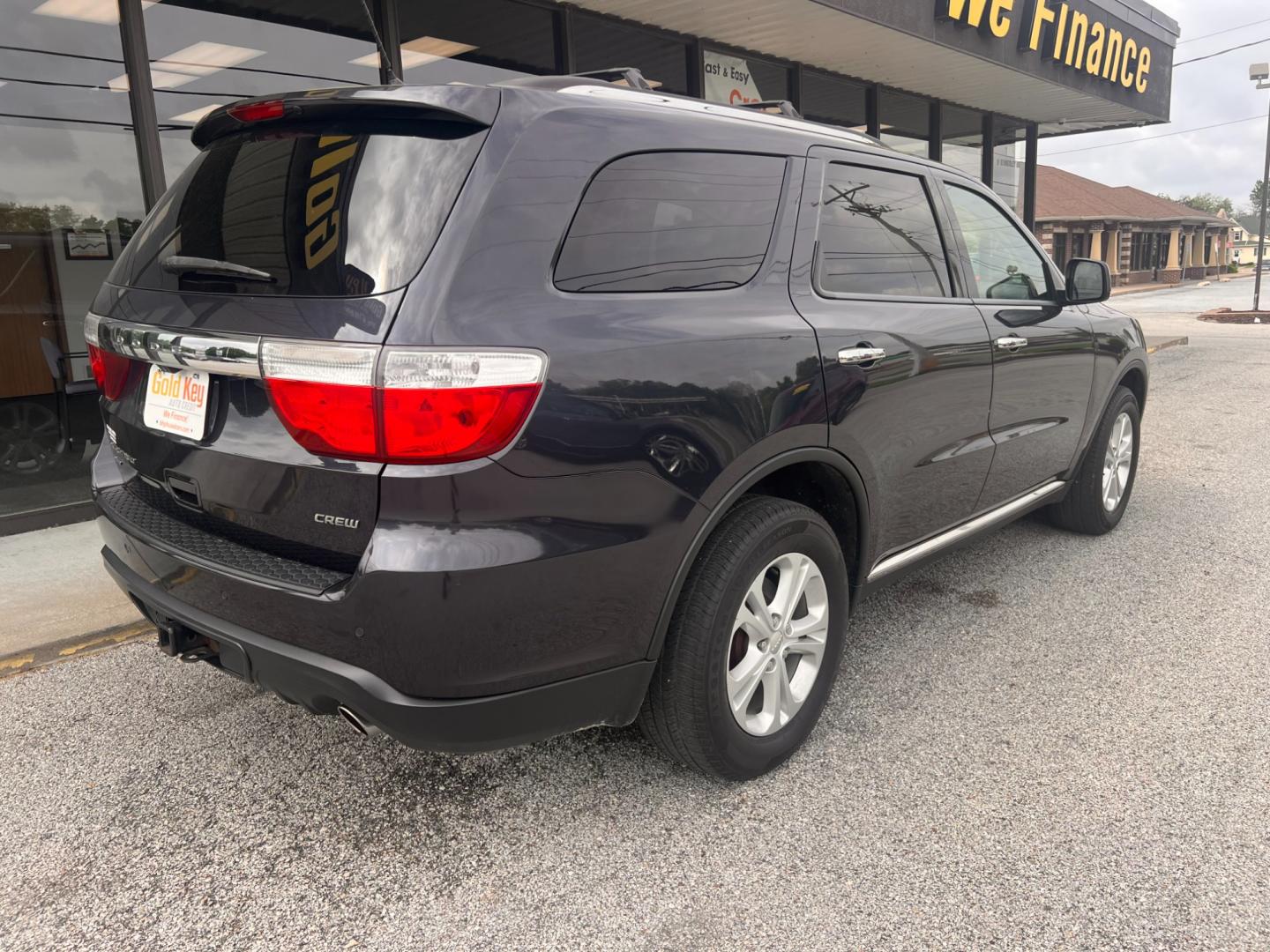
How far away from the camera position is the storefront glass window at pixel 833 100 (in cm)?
1009

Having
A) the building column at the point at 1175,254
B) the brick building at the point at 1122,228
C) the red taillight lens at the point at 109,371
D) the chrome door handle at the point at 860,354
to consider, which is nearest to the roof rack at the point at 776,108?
the chrome door handle at the point at 860,354

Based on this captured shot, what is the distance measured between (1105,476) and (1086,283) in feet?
3.64

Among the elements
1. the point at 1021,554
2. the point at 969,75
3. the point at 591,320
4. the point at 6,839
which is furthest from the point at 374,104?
the point at 969,75

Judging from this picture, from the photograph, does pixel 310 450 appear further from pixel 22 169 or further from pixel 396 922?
pixel 22 169

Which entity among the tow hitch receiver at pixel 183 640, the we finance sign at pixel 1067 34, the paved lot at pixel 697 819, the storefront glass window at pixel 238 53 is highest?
the we finance sign at pixel 1067 34

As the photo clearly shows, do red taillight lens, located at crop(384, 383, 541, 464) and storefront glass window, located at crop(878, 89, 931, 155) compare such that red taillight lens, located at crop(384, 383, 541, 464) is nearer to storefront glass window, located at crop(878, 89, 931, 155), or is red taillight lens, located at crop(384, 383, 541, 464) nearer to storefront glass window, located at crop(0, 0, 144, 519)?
storefront glass window, located at crop(0, 0, 144, 519)

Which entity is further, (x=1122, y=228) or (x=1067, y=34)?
(x=1122, y=228)

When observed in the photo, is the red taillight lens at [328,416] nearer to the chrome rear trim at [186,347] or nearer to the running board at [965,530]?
the chrome rear trim at [186,347]

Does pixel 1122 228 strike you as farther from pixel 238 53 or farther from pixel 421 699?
pixel 421 699

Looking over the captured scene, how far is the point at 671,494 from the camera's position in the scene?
2.11 meters

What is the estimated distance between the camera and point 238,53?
5.89 meters

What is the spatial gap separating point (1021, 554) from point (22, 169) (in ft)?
19.4

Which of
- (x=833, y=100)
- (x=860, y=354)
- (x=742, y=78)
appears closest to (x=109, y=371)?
(x=860, y=354)

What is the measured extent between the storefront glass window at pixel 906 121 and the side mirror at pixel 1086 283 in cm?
782
